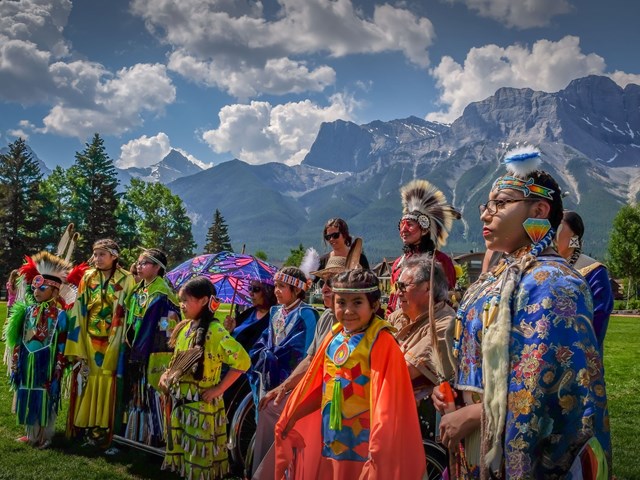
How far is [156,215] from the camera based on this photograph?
1785 inches

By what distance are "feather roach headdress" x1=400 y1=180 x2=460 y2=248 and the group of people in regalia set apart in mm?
17

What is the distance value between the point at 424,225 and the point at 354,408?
1941 mm

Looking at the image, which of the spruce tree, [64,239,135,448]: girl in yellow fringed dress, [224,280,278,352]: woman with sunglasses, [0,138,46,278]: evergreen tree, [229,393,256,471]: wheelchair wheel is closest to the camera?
[229,393,256,471]: wheelchair wheel

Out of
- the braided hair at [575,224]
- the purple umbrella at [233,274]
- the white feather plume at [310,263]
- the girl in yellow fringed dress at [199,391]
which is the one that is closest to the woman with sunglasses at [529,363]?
the braided hair at [575,224]

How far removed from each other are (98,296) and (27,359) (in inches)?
40.5

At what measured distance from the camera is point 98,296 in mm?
5848

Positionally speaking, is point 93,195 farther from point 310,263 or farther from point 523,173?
point 523,173

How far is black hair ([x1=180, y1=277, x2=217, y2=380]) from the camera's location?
4.27m

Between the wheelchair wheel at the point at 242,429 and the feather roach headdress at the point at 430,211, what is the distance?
7.62 ft

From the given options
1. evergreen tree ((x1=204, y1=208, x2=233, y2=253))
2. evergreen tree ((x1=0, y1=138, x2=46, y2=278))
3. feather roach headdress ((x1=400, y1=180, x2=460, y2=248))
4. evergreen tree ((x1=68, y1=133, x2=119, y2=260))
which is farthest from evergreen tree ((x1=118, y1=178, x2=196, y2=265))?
feather roach headdress ((x1=400, y1=180, x2=460, y2=248))

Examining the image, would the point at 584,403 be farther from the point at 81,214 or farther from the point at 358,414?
the point at 81,214

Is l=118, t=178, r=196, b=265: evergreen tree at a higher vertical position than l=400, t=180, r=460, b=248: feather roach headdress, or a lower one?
higher

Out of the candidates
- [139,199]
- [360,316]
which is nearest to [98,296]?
[360,316]

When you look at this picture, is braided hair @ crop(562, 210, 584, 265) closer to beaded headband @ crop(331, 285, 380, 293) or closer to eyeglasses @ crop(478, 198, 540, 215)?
beaded headband @ crop(331, 285, 380, 293)
